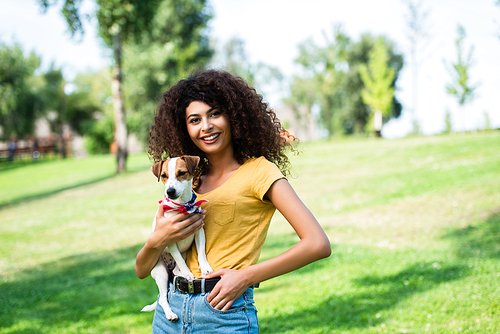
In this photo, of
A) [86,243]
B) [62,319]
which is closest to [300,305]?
[62,319]

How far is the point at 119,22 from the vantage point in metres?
16.5

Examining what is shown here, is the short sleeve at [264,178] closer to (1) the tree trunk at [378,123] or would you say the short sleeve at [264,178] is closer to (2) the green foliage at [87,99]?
(1) the tree trunk at [378,123]

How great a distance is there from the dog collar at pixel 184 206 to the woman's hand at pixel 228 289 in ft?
1.21

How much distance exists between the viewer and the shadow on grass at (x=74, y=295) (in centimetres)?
545

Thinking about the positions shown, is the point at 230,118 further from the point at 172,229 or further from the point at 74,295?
the point at 74,295

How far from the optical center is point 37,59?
121 ft

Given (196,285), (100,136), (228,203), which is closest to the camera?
(196,285)

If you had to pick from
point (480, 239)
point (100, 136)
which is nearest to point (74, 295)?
point (480, 239)

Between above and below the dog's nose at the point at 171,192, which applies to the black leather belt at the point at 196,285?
below

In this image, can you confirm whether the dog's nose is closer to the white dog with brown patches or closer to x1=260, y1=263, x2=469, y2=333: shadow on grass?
the white dog with brown patches

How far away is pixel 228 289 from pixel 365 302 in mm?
4152

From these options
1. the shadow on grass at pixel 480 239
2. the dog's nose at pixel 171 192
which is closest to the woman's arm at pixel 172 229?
the dog's nose at pixel 171 192

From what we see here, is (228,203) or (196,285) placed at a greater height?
(228,203)

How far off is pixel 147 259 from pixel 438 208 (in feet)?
28.8
